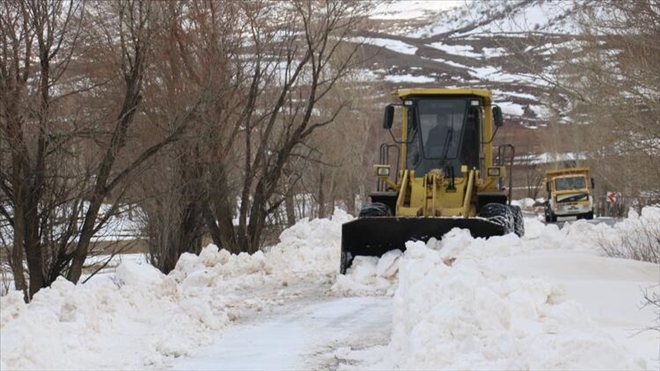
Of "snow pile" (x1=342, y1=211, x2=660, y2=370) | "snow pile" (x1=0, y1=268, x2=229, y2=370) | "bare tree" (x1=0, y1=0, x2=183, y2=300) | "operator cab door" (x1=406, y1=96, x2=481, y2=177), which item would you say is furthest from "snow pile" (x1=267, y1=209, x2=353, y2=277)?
"snow pile" (x1=342, y1=211, x2=660, y2=370)

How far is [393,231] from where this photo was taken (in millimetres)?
14219

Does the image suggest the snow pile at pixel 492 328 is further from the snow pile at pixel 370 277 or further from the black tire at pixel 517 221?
the black tire at pixel 517 221

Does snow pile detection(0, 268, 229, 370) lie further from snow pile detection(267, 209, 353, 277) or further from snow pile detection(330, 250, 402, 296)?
snow pile detection(267, 209, 353, 277)

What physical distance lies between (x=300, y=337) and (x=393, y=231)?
181 inches

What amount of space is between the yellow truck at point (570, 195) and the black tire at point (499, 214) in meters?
28.8

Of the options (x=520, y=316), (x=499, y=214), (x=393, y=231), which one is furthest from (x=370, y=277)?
(x=520, y=316)

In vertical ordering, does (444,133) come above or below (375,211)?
above

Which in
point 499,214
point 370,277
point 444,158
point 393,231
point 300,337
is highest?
point 444,158

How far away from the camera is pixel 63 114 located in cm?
1617

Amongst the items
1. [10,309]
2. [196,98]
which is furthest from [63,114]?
[10,309]

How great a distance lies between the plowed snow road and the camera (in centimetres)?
851

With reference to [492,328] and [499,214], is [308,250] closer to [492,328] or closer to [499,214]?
[499,214]

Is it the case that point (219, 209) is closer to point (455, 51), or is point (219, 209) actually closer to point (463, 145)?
point (463, 145)

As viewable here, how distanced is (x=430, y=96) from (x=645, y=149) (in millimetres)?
3839
